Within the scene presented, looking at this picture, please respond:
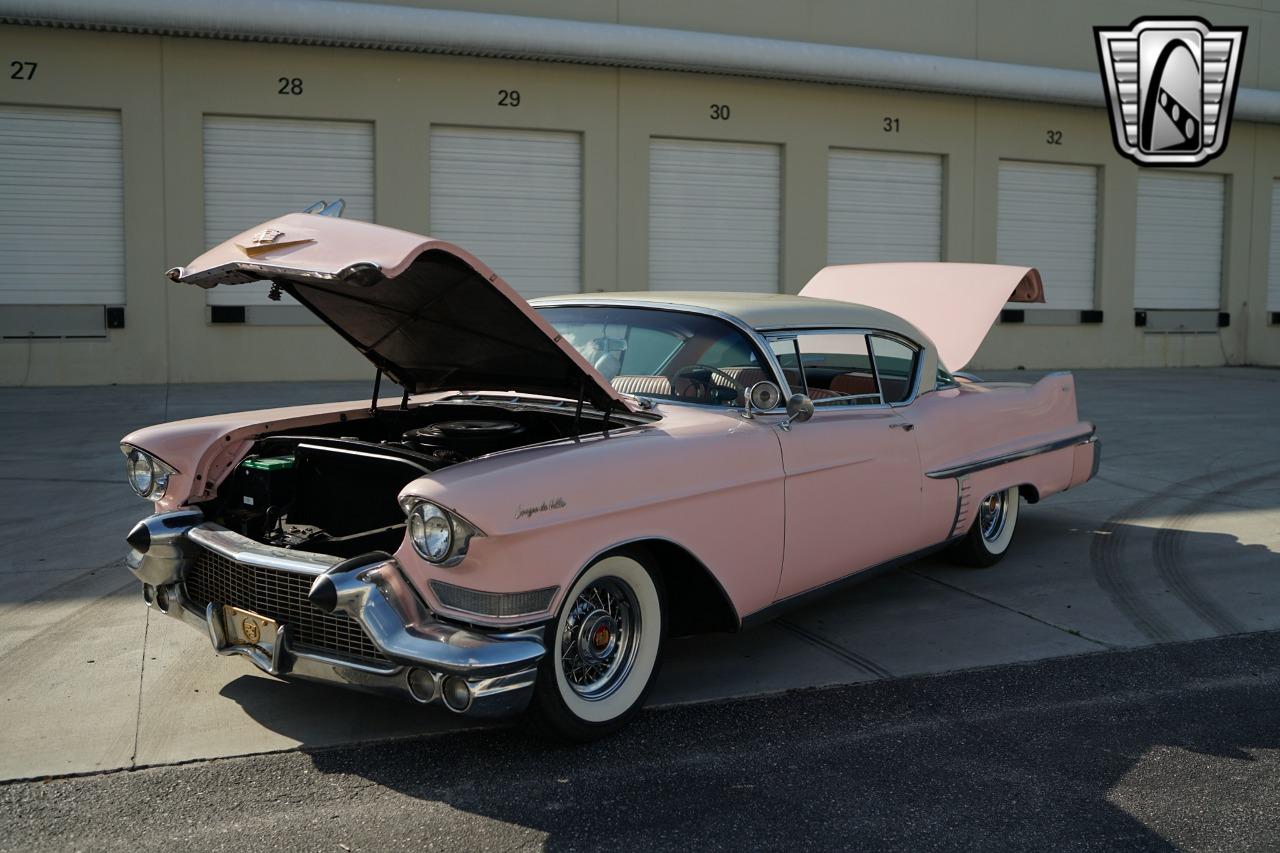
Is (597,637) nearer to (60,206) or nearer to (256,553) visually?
(256,553)

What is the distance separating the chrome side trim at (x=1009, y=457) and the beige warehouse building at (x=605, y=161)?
33.7ft

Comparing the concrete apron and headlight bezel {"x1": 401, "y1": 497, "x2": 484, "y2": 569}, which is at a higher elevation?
headlight bezel {"x1": 401, "y1": 497, "x2": 484, "y2": 569}

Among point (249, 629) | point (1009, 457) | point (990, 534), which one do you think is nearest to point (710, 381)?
point (249, 629)

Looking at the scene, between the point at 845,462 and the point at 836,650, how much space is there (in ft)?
2.51

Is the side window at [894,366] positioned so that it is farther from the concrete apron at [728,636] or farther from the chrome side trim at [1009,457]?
the concrete apron at [728,636]

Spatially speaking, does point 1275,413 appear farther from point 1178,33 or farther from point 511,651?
point 511,651

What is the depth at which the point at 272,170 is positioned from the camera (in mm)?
14789

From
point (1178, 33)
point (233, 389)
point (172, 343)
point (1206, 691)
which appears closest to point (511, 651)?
point (1206, 691)

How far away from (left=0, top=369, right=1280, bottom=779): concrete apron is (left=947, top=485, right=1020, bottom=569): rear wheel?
10 centimetres

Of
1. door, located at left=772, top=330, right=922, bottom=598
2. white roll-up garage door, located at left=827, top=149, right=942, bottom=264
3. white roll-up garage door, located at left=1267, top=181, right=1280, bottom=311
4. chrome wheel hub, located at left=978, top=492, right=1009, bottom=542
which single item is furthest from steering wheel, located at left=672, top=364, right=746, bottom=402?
white roll-up garage door, located at left=1267, top=181, right=1280, bottom=311

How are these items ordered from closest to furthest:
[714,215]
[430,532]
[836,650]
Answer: [430,532]
[836,650]
[714,215]

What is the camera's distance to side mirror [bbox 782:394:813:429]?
431 centimetres

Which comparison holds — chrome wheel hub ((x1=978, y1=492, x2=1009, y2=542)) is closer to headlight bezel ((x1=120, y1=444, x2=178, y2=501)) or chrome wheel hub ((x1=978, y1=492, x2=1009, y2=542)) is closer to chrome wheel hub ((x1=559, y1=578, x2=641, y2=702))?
chrome wheel hub ((x1=559, y1=578, x2=641, y2=702))

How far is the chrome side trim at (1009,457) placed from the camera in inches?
207
